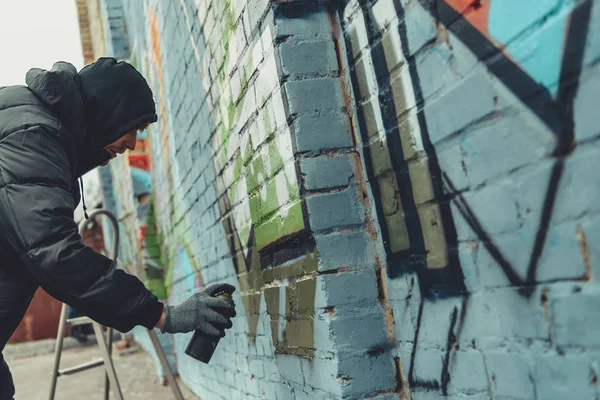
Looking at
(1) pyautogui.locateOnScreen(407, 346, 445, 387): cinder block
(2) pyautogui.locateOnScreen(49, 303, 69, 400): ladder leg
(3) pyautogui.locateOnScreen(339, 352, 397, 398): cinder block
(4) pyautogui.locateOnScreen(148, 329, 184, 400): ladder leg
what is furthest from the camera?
(2) pyautogui.locateOnScreen(49, 303, 69, 400): ladder leg

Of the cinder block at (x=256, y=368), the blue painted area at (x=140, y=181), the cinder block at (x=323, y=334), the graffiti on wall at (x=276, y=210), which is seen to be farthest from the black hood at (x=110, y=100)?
the blue painted area at (x=140, y=181)

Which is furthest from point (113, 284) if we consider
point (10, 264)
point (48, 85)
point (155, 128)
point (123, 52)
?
point (123, 52)

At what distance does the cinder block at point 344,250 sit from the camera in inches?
55.4

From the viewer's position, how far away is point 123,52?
18.4 ft

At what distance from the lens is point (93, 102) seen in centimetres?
171

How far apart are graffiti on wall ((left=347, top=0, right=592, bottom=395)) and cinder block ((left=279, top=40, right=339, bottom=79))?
0.21 ft

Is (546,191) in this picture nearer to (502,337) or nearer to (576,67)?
(576,67)

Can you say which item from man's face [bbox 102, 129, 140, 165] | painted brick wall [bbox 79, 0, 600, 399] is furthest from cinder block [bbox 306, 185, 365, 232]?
man's face [bbox 102, 129, 140, 165]

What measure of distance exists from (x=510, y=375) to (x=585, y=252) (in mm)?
312

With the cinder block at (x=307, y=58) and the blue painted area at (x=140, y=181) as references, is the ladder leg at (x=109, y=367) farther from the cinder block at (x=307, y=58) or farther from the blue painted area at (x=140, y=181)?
the blue painted area at (x=140, y=181)

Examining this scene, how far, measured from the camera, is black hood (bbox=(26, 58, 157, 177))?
62.1 inches

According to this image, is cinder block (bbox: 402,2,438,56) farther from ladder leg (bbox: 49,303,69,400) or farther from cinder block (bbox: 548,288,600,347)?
ladder leg (bbox: 49,303,69,400)

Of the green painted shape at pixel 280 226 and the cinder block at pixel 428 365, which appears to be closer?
the cinder block at pixel 428 365

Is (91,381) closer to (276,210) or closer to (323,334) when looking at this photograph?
(276,210)
